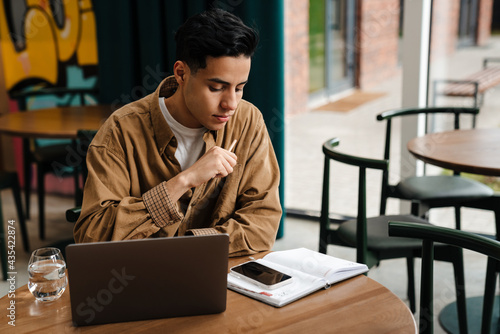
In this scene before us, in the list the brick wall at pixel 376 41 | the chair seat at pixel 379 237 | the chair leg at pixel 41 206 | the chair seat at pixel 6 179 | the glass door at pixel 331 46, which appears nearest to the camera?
the chair seat at pixel 379 237

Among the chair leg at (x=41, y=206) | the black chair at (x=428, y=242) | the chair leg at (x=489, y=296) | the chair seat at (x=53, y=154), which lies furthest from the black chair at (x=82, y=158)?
the chair leg at (x=489, y=296)

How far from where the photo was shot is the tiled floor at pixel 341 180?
310 centimetres

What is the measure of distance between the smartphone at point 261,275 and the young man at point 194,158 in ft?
0.42

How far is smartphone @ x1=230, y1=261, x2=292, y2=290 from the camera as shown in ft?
3.82

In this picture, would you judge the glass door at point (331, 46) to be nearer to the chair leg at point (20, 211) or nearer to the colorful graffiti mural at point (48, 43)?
the colorful graffiti mural at point (48, 43)

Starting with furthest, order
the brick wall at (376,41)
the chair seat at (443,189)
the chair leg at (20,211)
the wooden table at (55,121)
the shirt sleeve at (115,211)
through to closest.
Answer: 1. the brick wall at (376,41)
2. the chair leg at (20,211)
3. the wooden table at (55,121)
4. the chair seat at (443,189)
5. the shirt sleeve at (115,211)

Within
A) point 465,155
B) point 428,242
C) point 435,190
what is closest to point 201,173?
point 428,242

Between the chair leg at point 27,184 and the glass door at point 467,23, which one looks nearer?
the glass door at point 467,23

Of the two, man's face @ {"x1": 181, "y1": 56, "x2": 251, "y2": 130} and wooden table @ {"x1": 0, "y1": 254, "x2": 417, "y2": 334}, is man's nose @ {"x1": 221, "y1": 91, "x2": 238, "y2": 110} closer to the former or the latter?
man's face @ {"x1": 181, "y1": 56, "x2": 251, "y2": 130}

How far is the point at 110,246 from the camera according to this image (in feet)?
3.20

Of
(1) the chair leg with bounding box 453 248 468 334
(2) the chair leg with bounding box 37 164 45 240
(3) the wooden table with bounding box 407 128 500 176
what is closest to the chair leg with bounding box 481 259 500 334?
(1) the chair leg with bounding box 453 248 468 334

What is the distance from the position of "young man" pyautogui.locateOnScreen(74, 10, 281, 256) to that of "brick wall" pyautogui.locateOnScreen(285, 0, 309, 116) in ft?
6.92

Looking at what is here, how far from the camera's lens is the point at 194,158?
160cm

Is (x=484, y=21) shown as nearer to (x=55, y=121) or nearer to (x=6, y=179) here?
(x=55, y=121)
